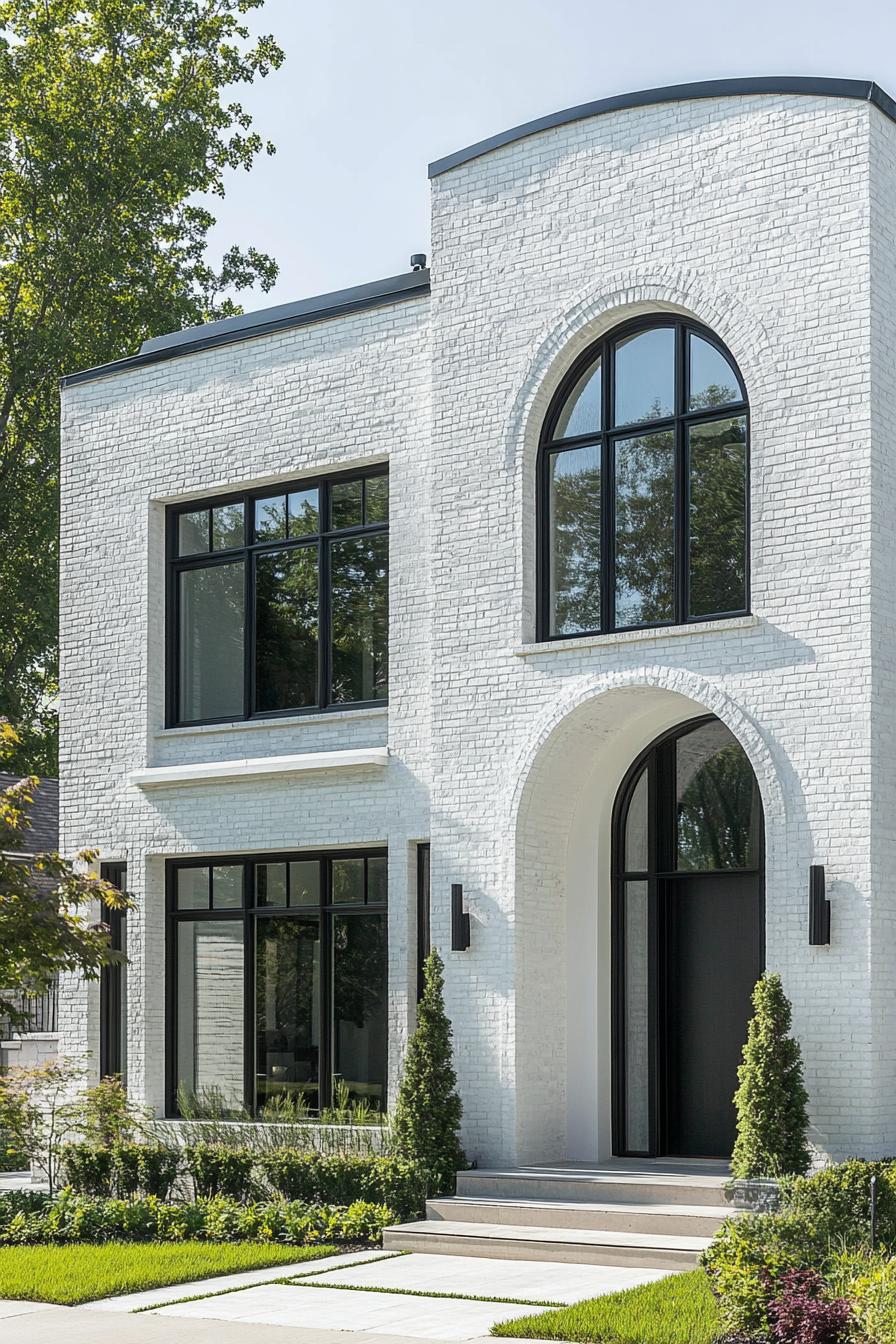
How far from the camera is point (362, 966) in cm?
1700

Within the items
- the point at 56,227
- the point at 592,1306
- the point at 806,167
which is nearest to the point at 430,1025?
the point at 592,1306

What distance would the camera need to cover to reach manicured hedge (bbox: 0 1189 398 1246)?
14344mm

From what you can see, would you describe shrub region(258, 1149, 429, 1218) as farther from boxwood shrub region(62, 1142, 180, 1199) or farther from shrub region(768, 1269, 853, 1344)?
shrub region(768, 1269, 853, 1344)

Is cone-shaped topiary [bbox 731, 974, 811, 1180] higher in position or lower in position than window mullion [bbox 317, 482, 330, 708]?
lower

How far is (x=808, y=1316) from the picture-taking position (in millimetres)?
9164

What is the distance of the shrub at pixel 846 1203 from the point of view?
12.2 m

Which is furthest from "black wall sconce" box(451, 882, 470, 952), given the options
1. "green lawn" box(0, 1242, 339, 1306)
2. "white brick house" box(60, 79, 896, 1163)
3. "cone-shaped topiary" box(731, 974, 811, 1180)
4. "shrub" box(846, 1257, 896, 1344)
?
"shrub" box(846, 1257, 896, 1344)

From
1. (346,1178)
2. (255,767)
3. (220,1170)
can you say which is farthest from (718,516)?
(220,1170)

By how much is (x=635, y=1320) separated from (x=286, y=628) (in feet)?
30.3

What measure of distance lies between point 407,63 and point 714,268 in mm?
4577

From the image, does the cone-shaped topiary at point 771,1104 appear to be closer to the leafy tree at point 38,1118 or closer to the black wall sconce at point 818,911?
the black wall sconce at point 818,911

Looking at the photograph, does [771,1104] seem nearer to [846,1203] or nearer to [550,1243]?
[846,1203]

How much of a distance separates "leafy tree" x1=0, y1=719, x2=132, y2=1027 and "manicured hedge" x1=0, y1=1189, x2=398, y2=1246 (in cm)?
179

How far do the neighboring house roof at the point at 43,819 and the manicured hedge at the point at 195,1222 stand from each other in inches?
480
